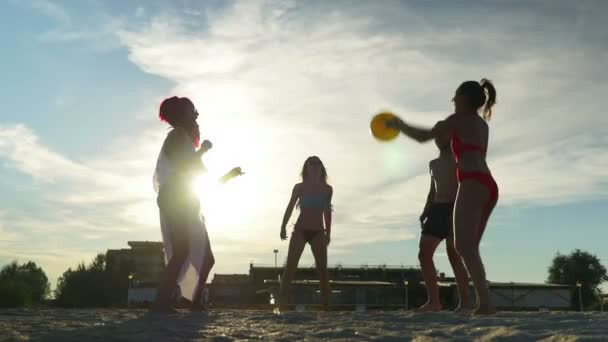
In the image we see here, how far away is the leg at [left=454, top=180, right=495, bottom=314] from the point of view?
635cm

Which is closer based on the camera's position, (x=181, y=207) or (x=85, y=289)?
(x=181, y=207)

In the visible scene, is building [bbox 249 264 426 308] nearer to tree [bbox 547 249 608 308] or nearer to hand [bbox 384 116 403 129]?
hand [bbox 384 116 403 129]

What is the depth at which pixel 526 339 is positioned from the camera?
14.5ft

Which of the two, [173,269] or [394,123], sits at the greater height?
[394,123]

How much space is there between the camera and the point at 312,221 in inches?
384

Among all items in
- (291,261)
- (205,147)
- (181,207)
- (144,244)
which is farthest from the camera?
(144,244)

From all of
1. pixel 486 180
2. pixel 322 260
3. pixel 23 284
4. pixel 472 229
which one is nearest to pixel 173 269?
pixel 472 229

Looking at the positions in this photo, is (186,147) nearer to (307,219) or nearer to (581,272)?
(307,219)

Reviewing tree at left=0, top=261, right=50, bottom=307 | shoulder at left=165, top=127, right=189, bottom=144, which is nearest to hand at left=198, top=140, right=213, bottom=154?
shoulder at left=165, top=127, right=189, bottom=144

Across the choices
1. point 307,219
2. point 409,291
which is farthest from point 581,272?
point 307,219

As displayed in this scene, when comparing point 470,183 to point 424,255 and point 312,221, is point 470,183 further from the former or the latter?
point 312,221

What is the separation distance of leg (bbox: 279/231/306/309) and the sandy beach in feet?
10.8

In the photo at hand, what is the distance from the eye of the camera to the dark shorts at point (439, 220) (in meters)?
7.72

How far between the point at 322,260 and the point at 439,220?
2.48 meters
